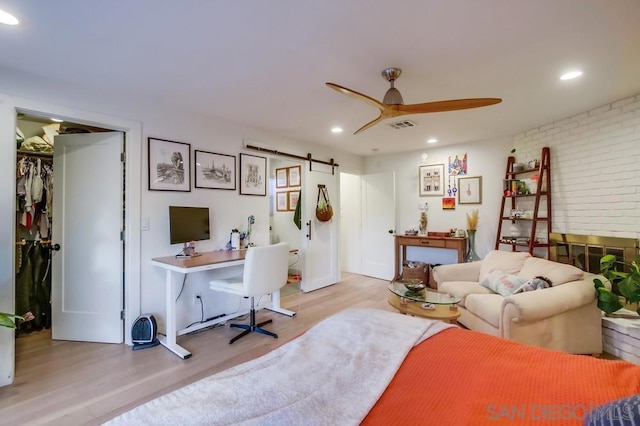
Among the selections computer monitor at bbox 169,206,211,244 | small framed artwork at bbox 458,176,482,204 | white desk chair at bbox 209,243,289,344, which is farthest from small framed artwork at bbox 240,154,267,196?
small framed artwork at bbox 458,176,482,204

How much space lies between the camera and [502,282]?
2.91 metres

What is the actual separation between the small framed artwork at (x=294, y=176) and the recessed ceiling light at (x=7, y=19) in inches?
139

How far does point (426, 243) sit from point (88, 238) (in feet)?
14.4

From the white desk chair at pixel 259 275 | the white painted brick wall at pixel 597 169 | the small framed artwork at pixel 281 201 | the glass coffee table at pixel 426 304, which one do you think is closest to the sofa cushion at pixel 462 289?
the glass coffee table at pixel 426 304

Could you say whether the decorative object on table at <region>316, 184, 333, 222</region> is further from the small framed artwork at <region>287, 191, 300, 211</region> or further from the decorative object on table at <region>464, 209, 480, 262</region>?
the decorative object on table at <region>464, 209, 480, 262</region>

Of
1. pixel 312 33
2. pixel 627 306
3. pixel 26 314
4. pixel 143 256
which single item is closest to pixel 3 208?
pixel 143 256

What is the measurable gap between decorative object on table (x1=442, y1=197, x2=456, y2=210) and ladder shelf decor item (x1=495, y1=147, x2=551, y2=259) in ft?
2.38

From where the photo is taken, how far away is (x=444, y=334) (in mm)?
1494

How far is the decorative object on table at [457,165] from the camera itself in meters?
4.75

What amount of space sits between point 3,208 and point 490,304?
3.87 metres

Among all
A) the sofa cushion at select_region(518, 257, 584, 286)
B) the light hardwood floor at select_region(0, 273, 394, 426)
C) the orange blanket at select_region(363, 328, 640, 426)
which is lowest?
the light hardwood floor at select_region(0, 273, 394, 426)

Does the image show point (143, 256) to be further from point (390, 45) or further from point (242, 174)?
point (390, 45)

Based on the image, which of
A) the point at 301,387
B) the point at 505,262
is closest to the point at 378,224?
the point at 505,262

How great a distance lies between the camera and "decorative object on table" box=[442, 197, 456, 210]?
4.87 meters
